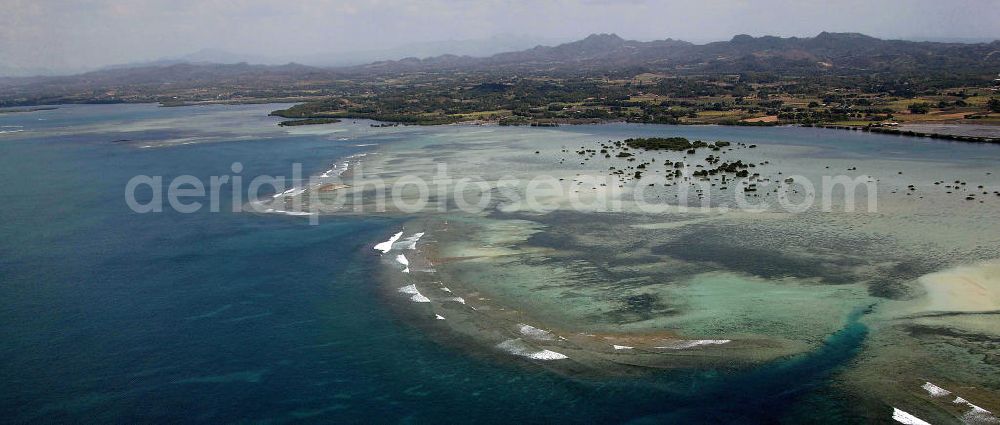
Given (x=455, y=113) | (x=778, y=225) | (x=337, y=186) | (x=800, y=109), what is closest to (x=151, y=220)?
(x=337, y=186)

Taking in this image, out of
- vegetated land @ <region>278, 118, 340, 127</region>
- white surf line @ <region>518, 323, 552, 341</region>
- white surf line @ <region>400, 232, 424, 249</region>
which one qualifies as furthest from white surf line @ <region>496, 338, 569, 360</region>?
vegetated land @ <region>278, 118, 340, 127</region>

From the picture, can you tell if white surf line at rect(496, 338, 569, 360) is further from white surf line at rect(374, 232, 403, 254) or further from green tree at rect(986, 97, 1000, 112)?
green tree at rect(986, 97, 1000, 112)

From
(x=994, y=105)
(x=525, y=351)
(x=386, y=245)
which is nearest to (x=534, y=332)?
(x=525, y=351)

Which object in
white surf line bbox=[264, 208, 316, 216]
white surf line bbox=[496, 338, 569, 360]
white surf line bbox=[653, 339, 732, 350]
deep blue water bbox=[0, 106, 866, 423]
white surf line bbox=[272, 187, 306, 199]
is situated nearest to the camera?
deep blue water bbox=[0, 106, 866, 423]

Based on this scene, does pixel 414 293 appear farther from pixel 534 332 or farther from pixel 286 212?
pixel 286 212

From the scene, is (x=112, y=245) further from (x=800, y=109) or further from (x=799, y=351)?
(x=800, y=109)
